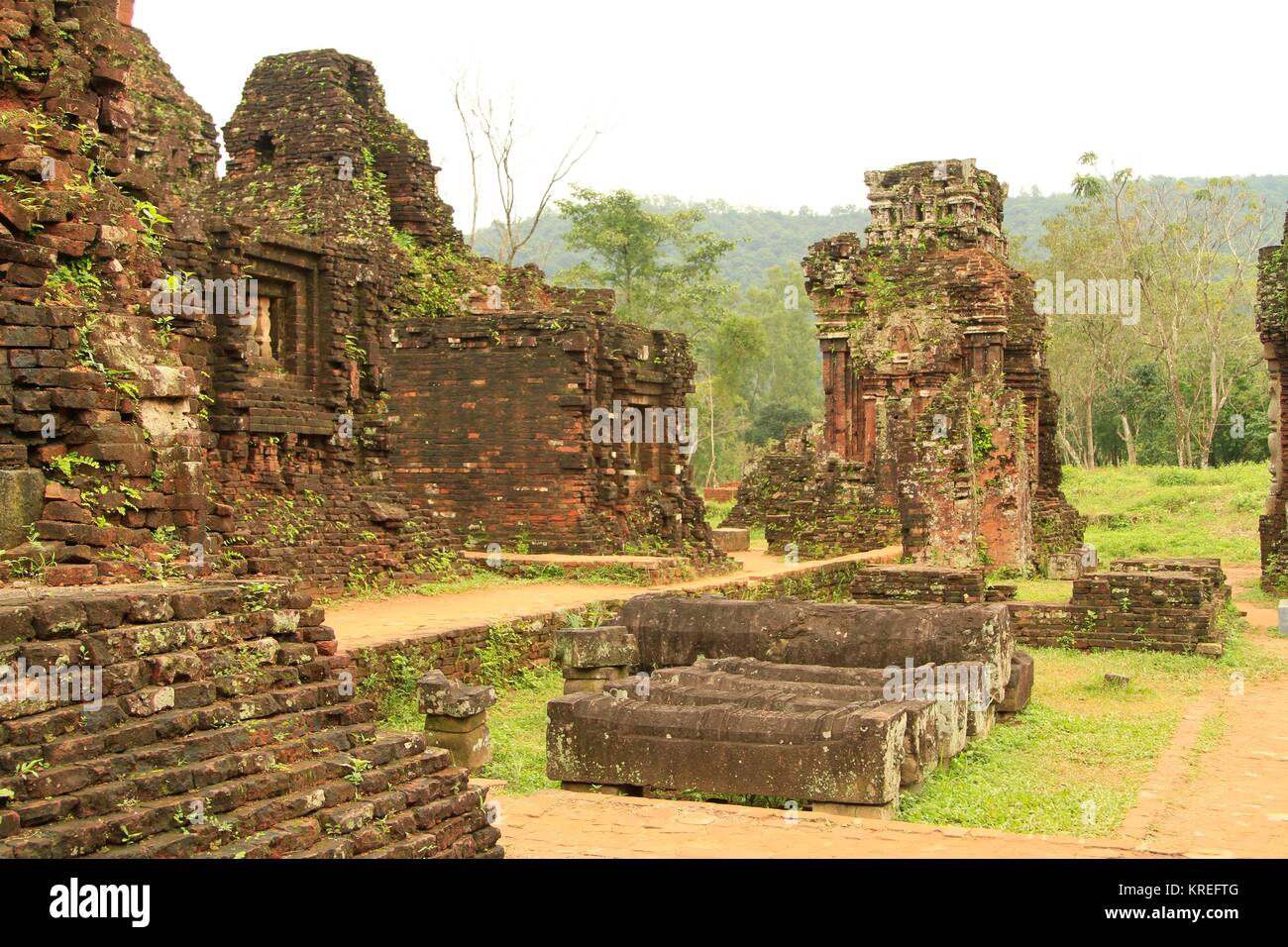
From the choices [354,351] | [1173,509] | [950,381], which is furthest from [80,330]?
[1173,509]

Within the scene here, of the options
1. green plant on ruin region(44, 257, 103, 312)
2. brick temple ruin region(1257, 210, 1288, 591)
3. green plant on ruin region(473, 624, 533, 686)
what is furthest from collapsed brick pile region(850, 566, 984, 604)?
green plant on ruin region(44, 257, 103, 312)

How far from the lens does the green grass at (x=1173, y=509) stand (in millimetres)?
25859

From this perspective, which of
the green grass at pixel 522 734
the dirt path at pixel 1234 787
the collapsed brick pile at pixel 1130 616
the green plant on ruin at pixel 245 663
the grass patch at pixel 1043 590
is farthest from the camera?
the grass patch at pixel 1043 590

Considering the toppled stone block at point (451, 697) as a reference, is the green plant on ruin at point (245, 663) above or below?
above

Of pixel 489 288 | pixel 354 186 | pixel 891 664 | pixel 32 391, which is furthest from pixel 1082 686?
pixel 354 186

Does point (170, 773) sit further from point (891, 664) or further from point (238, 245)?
point (238, 245)

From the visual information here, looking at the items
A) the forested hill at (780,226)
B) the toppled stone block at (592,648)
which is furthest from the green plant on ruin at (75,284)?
the forested hill at (780,226)

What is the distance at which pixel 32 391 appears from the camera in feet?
22.7

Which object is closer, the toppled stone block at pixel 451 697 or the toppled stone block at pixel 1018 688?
the toppled stone block at pixel 451 697

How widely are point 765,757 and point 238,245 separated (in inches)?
364

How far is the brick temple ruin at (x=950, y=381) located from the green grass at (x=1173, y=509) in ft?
14.3

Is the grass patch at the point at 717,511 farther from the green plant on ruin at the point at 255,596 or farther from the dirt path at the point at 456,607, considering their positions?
the green plant on ruin at the point at 255,596

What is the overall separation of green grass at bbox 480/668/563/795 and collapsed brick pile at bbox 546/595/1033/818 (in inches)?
11.7

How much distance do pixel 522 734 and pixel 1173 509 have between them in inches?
958
